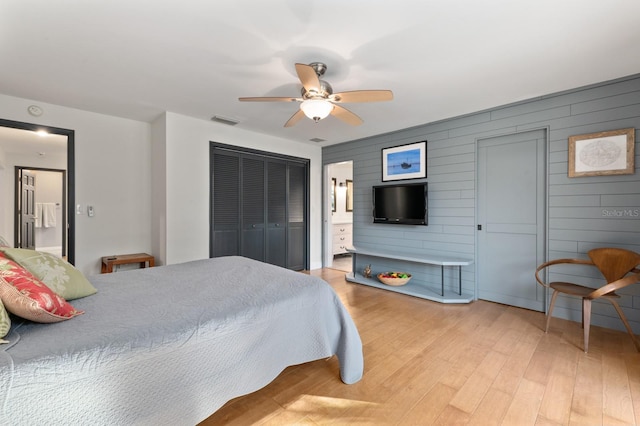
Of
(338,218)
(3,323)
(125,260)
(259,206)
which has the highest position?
(259,206)

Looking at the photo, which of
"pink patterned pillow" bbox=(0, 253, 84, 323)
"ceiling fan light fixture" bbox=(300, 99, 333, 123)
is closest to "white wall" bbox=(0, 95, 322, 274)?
"ceiling fan light fixture" bbox=(300, 99, 333, 123)

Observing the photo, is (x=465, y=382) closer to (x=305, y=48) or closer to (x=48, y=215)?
(x=305, y=48)

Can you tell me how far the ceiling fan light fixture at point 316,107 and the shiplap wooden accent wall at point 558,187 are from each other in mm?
2322

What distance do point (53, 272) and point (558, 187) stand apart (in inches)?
177

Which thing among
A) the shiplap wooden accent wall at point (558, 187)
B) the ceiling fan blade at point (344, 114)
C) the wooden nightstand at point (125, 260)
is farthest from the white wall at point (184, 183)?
the shiplap wooden accent wall at point (558, 187)

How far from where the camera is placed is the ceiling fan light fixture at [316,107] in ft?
8.00

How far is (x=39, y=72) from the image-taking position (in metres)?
2.63

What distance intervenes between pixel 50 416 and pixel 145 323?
408mm

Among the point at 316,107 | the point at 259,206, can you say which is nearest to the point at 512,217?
the point at 316,107

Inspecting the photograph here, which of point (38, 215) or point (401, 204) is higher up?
point (401, 204)

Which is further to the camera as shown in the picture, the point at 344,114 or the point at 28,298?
the point at 344,114

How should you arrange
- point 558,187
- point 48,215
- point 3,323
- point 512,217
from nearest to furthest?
point 3,323 → point 558,187 → point 512,217 → point 48,215

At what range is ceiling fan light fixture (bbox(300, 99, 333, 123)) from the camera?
2.44 metres

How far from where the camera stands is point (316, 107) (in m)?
2.46
